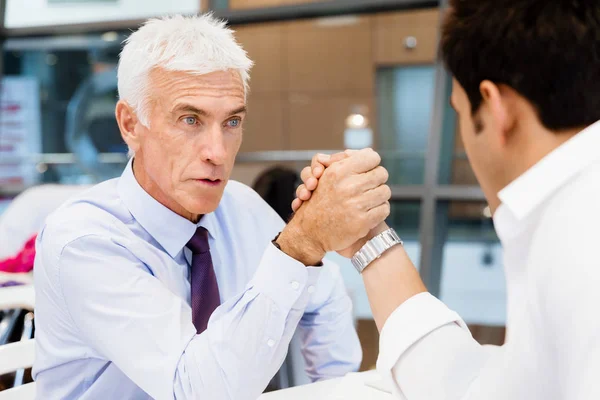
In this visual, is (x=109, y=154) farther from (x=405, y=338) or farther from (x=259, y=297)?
(x=405, y=338)

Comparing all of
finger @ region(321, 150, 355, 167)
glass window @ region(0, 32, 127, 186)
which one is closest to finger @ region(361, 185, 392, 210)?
finger @ region(321, 150, 355, 167)

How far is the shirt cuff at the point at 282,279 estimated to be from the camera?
1.20 m

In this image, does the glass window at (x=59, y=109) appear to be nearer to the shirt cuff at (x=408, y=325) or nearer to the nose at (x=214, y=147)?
the nose at (x=214, y=147)

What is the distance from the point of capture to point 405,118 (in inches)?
154

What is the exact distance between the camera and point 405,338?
95cm

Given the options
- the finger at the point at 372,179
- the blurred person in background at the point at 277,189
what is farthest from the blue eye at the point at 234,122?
the blurred person in background at the point at 277,189

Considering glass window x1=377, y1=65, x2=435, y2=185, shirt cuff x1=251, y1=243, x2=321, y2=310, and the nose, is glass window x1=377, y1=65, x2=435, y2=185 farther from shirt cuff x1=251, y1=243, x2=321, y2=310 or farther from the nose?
shirt cuff x1=251, y1=243, x2=321, y2=310

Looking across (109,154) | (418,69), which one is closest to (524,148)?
(418,69)

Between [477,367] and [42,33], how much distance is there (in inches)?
169

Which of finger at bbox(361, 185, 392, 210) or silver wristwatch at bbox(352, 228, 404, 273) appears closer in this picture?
silver wristwatch at bbox(352, 228, 404, 273)

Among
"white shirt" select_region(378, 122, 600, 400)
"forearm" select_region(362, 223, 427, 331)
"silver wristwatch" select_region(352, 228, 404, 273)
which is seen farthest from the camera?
"silver wristwatch" select_region(352, 228, 404, 273)

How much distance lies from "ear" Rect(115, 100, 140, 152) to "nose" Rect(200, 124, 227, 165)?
7.1 inches

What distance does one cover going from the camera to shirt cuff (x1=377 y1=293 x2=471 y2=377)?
95 cm

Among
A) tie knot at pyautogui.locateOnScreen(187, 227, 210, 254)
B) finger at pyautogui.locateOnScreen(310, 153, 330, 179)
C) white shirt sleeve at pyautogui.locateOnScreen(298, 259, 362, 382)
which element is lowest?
white shirt sleeve at pyautogui.locateOnScreen(298, 259, 362, 382)
